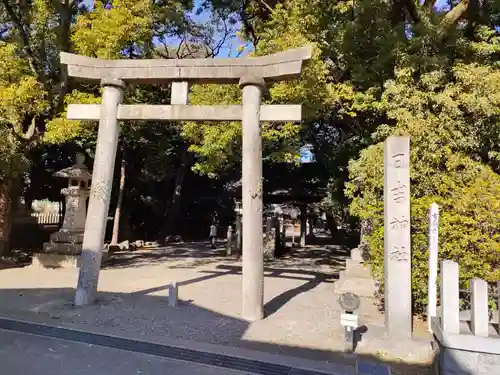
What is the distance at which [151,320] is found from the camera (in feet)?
22.4

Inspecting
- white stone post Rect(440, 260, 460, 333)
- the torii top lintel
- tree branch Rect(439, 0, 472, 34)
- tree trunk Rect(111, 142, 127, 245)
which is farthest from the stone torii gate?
tree trunk Rect(111, 142, 127, 245)

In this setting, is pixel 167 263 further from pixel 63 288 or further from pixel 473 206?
pixel 473 206

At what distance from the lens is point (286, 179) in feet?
77.2

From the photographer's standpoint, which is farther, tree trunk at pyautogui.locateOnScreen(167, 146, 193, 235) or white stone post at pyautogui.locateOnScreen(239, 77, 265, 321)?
tree trunk at pyautogui.locateOnScreen(167, 146, 193, 235)

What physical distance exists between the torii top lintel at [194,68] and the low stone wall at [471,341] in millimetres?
4655

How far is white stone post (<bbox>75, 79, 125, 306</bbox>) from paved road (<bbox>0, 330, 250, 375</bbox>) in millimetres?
2233

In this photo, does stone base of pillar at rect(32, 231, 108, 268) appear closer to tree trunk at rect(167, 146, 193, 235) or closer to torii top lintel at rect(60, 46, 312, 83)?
torii top lintel at rect(60, 46, 312, 83)

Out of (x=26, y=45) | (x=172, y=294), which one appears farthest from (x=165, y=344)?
(x=26, y=45)

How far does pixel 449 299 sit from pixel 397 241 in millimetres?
1669

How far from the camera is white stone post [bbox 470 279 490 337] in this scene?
437 cm

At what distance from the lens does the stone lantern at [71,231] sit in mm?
12969

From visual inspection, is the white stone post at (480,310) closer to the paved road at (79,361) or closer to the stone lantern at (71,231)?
the paved road at (79,361)

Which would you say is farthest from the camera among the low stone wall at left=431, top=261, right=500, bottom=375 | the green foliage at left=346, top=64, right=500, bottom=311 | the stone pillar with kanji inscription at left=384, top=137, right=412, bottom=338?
the green foliage at left=346, top=64, right=500, bottom=311

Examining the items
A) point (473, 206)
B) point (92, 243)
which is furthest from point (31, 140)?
point (473, 206)
